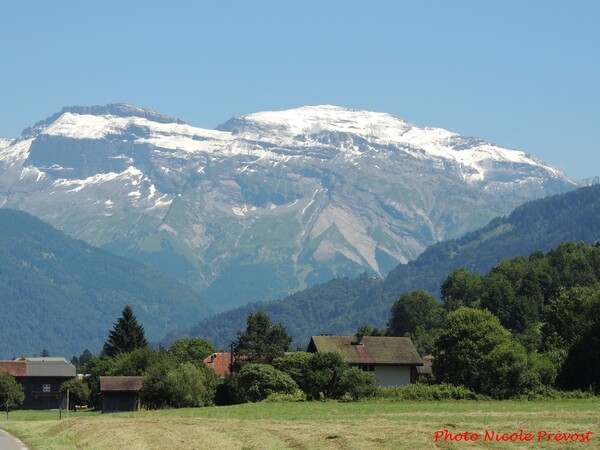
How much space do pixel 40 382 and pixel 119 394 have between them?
159 ft

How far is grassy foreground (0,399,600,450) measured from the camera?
168 ft

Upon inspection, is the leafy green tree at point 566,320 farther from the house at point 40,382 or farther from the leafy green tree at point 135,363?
the house at point 40,382

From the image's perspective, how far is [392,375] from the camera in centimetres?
13062

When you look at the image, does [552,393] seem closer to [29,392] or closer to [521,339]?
[521,339]

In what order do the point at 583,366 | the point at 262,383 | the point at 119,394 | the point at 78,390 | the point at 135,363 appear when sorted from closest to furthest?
the point at 583,366
the point at 262,383
the point at 119,394
the point at 135,363
the point at 78,390

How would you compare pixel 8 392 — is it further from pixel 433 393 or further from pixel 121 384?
pixel 433 393

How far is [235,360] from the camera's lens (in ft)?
465

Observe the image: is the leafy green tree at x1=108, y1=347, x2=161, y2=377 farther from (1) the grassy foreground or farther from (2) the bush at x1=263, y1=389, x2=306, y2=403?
(1) the grassy foreground

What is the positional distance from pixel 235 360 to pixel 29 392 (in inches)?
1656

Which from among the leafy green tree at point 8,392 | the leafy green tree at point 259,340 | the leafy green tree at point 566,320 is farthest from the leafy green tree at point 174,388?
the leafy green tree at point 566,320

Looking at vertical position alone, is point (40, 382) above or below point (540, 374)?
above

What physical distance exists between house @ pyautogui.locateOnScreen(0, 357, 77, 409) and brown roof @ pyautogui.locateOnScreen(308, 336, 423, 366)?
5336 cm

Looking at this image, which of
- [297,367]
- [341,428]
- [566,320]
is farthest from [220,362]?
[341,428]

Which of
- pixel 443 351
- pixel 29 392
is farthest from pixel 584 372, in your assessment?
pixel 29 392
